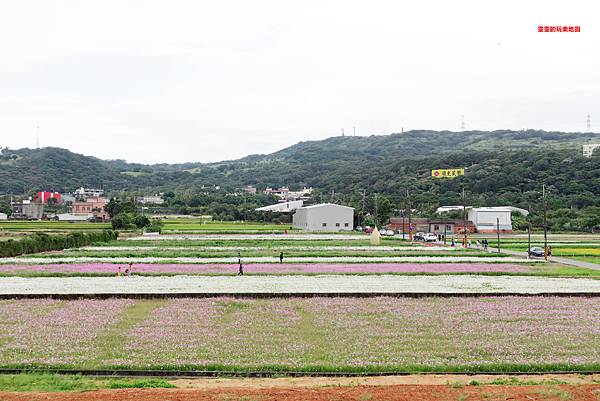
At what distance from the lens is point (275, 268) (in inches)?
1544

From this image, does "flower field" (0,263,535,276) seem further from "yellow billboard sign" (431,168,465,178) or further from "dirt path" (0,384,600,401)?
"yellow billboard sign" (431,168,465,178)

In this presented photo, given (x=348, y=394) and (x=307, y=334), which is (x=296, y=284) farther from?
(x=348, y=394)

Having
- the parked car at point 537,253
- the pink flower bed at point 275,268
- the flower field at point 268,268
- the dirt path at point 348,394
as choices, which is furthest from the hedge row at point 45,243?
the dirt path at point 348,394

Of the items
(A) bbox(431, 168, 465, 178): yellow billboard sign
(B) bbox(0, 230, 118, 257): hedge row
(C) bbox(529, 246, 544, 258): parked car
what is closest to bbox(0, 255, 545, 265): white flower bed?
(C) bbox(529, 246, 544, 258): parked car

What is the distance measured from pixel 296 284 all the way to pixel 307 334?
1166 cm

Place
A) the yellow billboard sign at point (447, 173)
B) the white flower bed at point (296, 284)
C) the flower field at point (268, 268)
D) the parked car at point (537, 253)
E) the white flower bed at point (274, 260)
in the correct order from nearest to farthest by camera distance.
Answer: the white flower bed at point (296, 284)
the flower field at point (268, 268)
the white flower bed at point (274, 260)
the parked car at point (537, 253)
the yellow billboard sign at point (447, 173)

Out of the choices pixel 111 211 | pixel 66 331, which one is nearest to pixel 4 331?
pixel 66 331

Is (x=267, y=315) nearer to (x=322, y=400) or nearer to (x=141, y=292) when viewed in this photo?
(x=141, y=292)

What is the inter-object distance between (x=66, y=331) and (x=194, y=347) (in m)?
4.51

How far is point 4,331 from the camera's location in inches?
786

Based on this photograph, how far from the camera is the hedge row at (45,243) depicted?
4931 cm

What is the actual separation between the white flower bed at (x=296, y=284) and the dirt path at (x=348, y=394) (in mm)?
13476

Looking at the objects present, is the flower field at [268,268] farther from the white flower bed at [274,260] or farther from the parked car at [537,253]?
the parked car at [537,253]

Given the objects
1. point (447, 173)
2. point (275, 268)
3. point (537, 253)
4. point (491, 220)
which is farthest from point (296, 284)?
point (447, 173)
